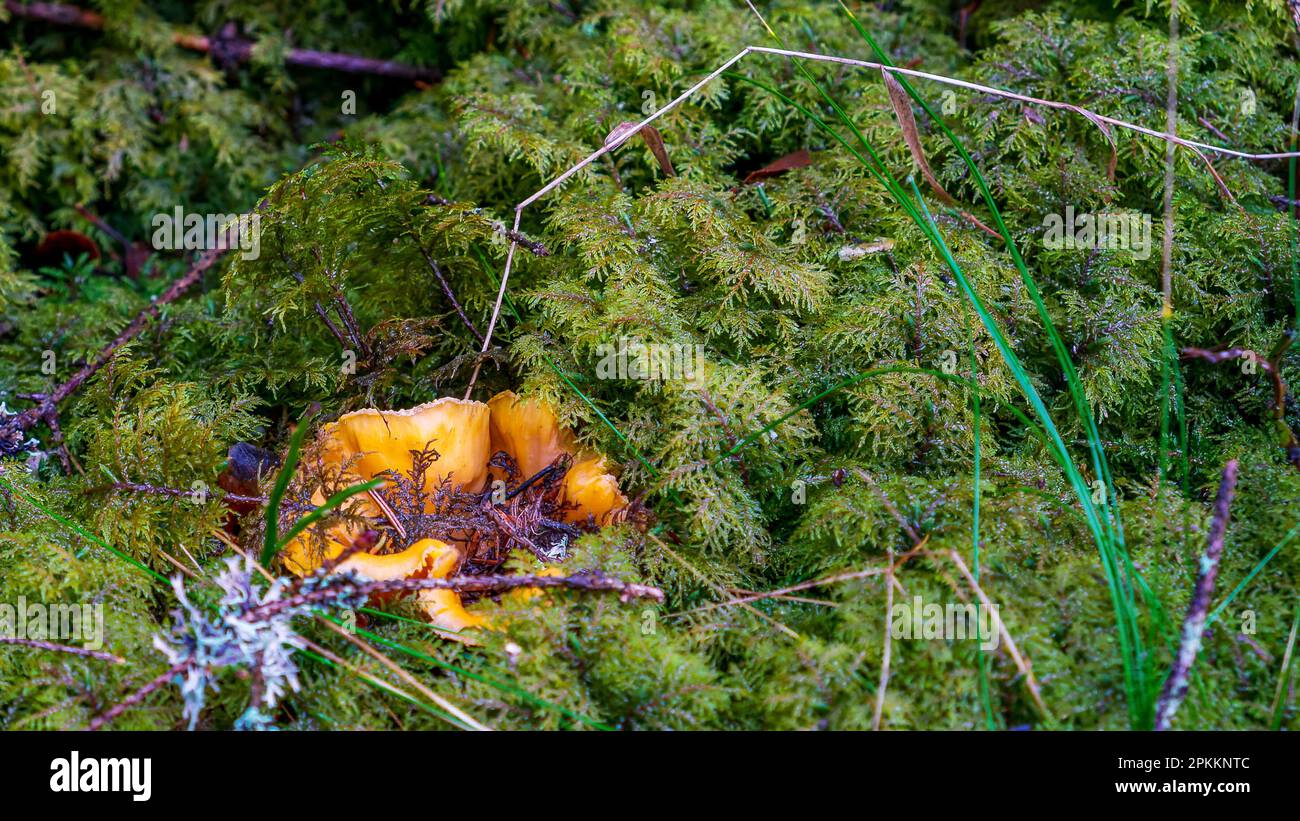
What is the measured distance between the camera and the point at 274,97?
3596 millimetres

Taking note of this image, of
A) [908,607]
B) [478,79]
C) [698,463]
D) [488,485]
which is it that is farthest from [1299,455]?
[478,79]

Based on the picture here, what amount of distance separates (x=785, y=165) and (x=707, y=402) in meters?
0.95

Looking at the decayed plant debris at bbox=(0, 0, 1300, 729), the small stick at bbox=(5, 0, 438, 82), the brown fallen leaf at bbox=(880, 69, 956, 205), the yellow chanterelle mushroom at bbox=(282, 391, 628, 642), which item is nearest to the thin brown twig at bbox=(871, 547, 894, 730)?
the decayed plant debris at bbox=(0, 0, 1300, 729)

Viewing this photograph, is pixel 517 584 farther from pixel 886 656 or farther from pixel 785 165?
pixel 785 165

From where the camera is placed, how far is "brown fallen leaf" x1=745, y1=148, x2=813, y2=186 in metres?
2.66

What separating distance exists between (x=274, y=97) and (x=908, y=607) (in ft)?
10.0

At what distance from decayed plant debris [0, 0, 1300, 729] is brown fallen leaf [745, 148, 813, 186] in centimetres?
2

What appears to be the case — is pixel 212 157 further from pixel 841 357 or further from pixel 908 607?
pixel 908 607

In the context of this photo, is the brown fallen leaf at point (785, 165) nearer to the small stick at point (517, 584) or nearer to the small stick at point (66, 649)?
the small stick at point (517, 584)

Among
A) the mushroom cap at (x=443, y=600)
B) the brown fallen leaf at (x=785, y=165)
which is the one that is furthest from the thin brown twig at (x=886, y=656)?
the brown fallen leaf at (x=785, y=165)

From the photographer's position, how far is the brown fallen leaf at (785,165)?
2.66m

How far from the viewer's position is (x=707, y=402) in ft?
6.65

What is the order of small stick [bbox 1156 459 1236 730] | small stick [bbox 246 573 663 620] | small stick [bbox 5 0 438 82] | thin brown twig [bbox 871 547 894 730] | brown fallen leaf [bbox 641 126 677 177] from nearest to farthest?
small stick [bbox 1156 459 1236 730] → thin brown twig [bbox 871 547 894 730] → small stick [bbox 246 573 663 620] → brown fallen leaf [bbox 641 126 677 177] → small stick [bbox 5 0 438 82]

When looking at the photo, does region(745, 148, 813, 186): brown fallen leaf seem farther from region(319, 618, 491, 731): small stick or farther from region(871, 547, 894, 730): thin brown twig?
region(319, 618, 491, 731): small stick
